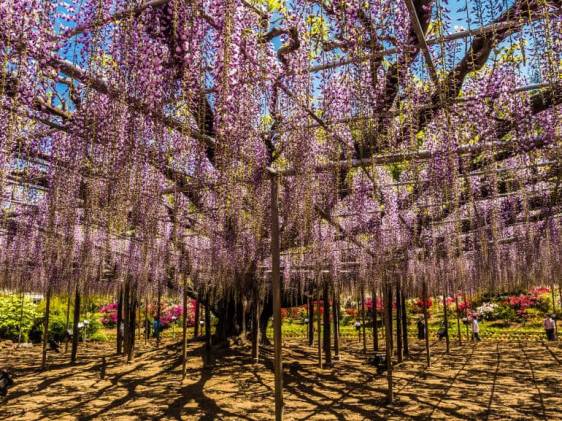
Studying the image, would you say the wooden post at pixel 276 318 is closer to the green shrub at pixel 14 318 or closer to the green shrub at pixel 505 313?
the green shrub at pixel 14 318

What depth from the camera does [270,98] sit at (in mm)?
4625

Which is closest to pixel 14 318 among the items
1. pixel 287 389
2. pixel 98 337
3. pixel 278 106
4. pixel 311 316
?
pixel 98 337

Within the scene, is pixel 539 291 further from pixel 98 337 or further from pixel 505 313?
pixel 98 337

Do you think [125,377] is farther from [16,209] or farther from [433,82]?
[433,82]

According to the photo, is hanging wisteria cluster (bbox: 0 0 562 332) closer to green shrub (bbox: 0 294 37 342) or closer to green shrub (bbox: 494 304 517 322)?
green shrub (bbox: 0 294 37 342)

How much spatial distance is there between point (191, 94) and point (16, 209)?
7164 mm

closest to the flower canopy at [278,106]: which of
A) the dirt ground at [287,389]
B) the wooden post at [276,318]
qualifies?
the wooden post at [276,318]

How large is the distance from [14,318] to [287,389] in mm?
15245

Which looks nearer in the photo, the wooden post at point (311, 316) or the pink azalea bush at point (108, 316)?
the wooden post at point (311, 316)

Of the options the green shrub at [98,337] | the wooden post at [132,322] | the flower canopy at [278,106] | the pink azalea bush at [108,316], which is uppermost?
the flower canopy at [278,106]

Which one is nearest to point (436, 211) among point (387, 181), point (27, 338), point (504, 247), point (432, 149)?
point (387, 181)

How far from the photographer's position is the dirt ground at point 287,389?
7176mm

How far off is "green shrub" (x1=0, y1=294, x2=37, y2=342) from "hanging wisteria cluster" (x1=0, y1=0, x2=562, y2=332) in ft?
39.8

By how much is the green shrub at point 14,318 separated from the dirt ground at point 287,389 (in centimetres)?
553
